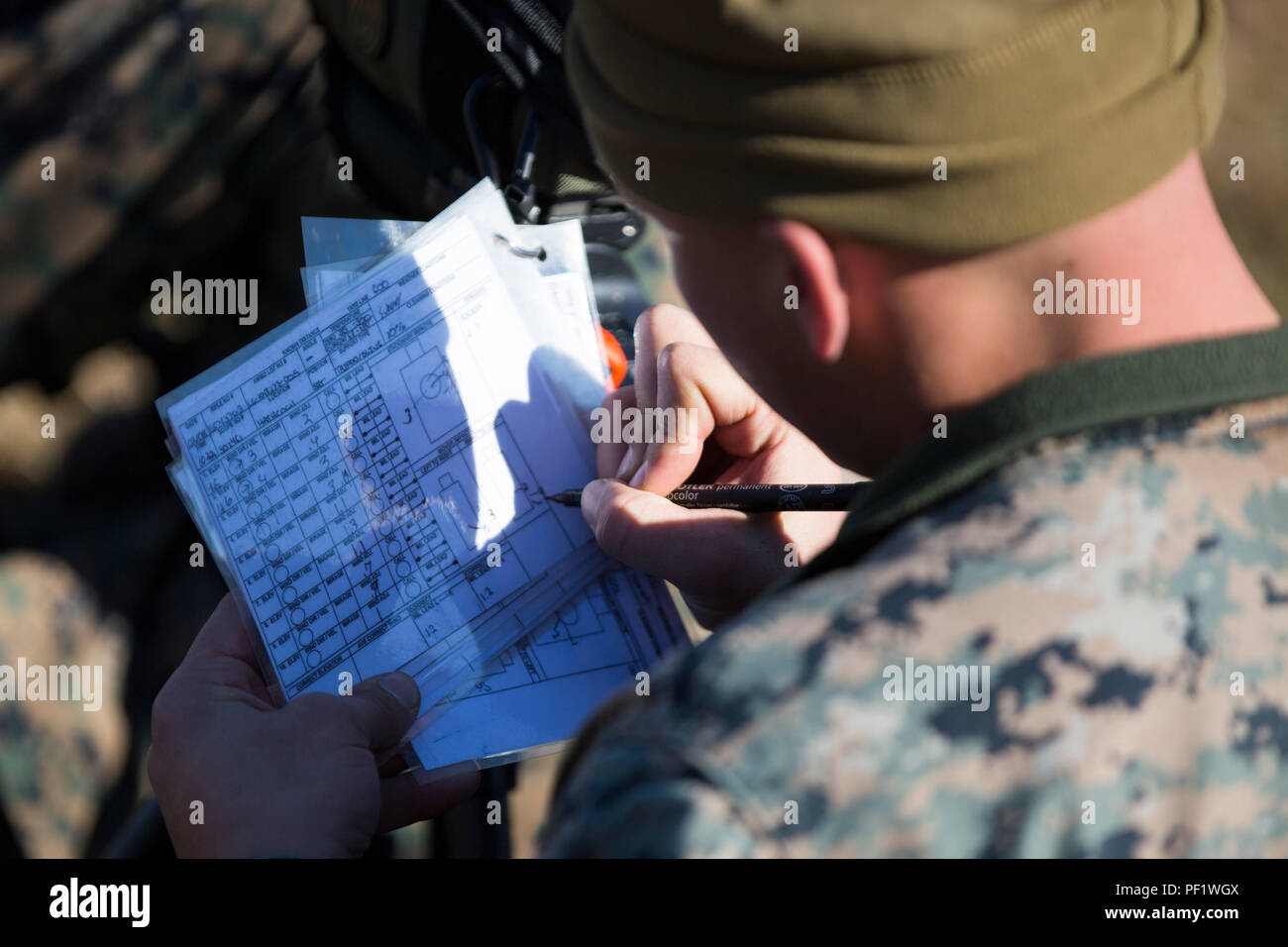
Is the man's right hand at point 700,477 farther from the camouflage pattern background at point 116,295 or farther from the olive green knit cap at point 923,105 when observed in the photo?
the camouflage pattern background at point 116,295

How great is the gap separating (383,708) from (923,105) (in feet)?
1.71

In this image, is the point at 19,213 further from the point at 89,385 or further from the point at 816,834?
the point at 816,834

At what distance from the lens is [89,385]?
1.24 metres

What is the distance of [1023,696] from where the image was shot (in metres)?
0.46

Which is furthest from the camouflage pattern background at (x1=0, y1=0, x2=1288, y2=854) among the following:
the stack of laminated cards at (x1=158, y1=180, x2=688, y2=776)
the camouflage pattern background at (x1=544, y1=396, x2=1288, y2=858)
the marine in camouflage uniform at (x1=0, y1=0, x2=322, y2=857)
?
the camouflage pattern background at (x1=544, y1=396, x2=1288, y2=858)

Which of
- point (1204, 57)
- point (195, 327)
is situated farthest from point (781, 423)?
point (195, 327)

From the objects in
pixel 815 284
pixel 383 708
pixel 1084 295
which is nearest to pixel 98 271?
pixel 383 708

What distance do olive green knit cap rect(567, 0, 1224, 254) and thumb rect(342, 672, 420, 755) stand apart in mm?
422

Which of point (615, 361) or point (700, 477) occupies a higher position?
point (615, 361)

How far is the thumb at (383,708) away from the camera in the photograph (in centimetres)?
75

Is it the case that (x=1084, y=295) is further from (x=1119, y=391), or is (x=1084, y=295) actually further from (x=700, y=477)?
(x=700, y=477)

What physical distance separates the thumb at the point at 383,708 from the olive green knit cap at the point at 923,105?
422 mm

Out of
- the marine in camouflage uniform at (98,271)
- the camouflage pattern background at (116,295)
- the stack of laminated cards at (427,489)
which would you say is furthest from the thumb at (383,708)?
the marine in camouflage uniform at (98,271)

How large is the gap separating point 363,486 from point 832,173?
18.0 inches
